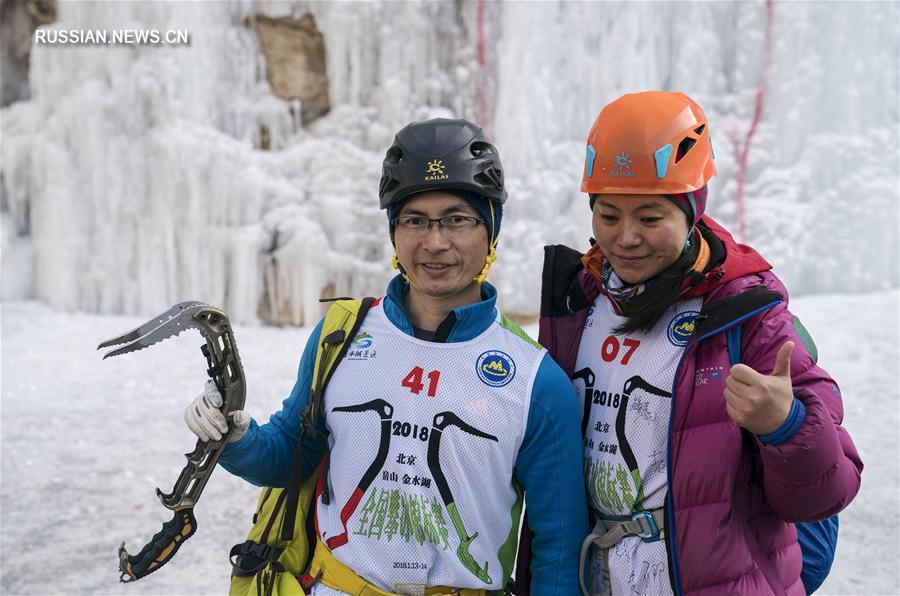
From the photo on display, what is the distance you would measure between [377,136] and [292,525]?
709 cm

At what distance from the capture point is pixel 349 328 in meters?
2.12

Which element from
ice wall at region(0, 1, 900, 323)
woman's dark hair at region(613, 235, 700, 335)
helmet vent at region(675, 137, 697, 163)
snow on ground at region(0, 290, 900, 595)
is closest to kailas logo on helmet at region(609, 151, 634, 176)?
helmet vent at region(675, 137, 697, 163)

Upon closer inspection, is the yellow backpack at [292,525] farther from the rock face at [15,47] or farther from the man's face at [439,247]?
the rock face at [15,47]

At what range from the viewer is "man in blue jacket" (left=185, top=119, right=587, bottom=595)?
1.91m

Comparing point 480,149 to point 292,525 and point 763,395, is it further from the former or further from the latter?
point 292,525

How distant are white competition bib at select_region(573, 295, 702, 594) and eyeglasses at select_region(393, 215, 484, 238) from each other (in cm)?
49

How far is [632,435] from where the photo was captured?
1.98 m

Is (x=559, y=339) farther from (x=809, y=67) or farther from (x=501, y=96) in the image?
(x=809, y=67)

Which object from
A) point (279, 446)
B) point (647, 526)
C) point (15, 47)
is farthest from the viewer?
point (15, 47)

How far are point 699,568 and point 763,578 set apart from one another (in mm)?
153

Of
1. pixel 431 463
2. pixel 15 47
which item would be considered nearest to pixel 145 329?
pixel 431 463

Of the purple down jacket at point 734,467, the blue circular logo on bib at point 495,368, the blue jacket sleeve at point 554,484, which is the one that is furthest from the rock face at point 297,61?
the purple down jacket at point 734,467

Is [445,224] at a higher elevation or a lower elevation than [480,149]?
lower

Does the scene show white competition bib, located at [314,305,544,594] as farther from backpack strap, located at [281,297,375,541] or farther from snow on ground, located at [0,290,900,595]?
snow on ground, located at [0,290,900,595]
